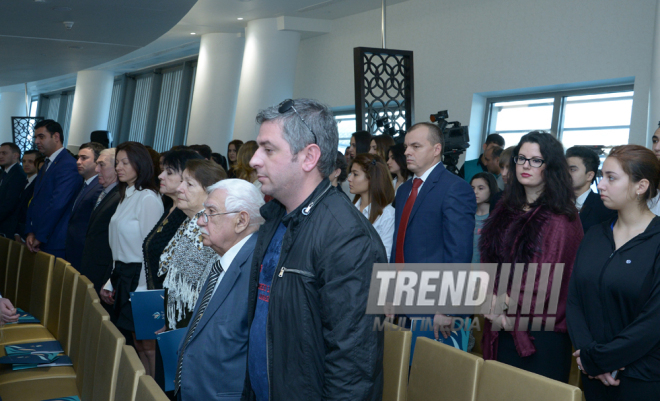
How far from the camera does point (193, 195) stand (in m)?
2.63

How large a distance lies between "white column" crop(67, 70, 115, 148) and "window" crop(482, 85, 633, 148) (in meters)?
11.1

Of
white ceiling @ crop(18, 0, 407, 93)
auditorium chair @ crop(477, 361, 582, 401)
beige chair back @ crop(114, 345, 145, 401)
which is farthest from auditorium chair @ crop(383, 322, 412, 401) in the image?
white ceiling @ crop(18, 0, 407, 93)

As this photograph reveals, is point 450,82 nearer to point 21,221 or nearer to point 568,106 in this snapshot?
point 568,106

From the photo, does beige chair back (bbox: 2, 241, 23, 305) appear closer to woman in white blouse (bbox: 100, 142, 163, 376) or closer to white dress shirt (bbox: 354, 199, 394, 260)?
woman in white blouse (bbox: 100, 142, 163, 376)

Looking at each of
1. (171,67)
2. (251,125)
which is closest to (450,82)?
(251,125)

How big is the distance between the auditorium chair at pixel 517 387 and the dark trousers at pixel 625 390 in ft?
2.04

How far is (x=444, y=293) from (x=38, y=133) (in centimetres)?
388

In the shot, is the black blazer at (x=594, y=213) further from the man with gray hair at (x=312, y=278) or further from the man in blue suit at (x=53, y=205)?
the man in blue suit at (x=53, y=205)

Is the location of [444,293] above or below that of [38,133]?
below

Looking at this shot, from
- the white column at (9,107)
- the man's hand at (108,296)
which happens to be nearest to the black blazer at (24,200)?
the man's hand at (108,296)

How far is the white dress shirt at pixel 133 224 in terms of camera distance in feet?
10.6

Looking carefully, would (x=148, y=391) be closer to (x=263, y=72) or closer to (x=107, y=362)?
(x=107, y=362)

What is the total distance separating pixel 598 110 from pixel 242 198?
5.23m

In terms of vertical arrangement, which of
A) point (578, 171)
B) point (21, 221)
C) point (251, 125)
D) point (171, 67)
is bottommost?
point (21, 221)
